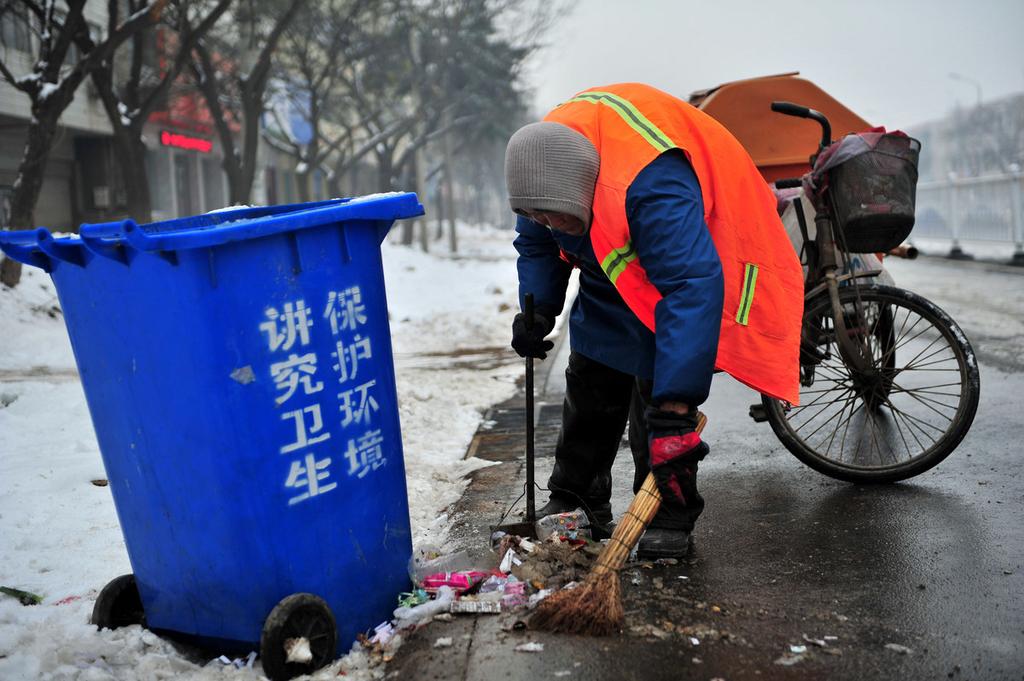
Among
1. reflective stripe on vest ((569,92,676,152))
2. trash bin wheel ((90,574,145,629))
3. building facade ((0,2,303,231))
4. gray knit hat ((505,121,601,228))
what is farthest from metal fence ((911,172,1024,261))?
building facade ((0,2,303,231))

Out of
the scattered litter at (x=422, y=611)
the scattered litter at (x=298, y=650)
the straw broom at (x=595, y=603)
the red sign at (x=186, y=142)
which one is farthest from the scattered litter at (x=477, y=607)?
the red sign at (x=186, y=142)

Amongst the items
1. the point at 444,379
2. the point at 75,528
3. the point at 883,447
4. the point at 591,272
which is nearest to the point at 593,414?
the point at 591,272

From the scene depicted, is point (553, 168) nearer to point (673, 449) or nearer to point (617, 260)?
point (617, 260)

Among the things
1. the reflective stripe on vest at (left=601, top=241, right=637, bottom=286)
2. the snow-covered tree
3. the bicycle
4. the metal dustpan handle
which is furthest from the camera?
the snow-covered tree

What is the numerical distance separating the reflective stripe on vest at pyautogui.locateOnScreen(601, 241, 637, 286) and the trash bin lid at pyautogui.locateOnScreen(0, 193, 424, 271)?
589 mm

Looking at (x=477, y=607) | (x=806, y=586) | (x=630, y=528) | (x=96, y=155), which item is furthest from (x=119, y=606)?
(x=96, y=155)

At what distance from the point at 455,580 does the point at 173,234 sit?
135 centimetres

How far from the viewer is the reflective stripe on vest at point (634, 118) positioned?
286 cm

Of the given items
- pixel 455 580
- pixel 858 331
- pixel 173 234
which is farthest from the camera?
pixel 858 331

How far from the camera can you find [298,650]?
251cm

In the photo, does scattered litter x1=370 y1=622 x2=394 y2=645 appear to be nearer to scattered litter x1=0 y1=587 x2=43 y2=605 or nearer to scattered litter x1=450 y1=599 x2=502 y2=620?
scattered litter x1=450 y1=599 x2=502 y2=620

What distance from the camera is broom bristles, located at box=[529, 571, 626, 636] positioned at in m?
2.67

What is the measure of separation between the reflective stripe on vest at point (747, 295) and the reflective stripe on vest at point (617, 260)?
0.36 m

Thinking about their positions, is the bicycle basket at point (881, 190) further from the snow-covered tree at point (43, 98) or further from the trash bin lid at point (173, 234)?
the snow-covered tree at point (43, 98)
